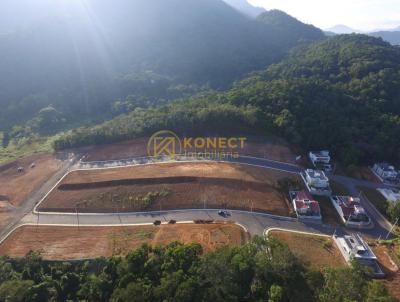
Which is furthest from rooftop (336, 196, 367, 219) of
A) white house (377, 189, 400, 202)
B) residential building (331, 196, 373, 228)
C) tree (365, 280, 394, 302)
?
tree (365, 280, 394, 302)

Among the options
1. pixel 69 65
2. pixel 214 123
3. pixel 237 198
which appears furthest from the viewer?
pixel 69 65

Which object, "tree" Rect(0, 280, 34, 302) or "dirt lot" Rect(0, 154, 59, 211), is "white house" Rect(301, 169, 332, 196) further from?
"dirt lot" Rect(0, 154, 59, 211)

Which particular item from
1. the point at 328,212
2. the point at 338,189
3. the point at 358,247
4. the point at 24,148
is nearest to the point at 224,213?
the point at 328,212

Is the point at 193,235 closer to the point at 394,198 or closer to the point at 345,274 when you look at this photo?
the point at 345,274

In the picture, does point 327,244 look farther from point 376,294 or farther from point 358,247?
point 376,294

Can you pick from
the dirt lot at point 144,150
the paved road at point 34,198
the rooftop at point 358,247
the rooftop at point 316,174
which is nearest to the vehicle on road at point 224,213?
the rooftop at point 358,247

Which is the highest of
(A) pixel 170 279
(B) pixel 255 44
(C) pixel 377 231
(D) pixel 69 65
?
(B) pixel 255 44

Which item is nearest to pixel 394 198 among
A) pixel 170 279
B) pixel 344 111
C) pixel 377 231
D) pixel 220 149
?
pixel 377 231

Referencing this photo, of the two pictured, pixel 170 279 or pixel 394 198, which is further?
pixel 394 198
